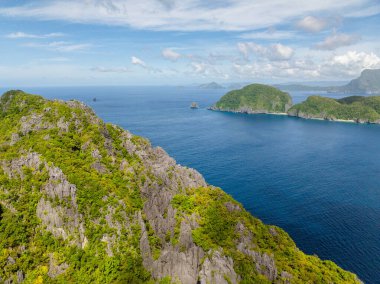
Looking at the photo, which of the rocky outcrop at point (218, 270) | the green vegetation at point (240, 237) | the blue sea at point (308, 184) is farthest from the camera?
the blue sea at point (308, 184)

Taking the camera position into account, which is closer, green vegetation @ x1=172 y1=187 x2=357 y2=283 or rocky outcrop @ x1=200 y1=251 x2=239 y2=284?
rocky outcrop @ x1=200 y1=251 x2=239 y2=284

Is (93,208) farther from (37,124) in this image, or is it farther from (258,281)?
(258,281)

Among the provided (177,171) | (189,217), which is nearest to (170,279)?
(189,217)

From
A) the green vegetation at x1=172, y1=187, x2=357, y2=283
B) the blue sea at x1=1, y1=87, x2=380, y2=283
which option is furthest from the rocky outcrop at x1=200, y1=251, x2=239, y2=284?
the blue sea at x1=1, y1=87, x2=380, y2=283

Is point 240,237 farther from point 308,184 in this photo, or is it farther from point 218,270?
point 308,184

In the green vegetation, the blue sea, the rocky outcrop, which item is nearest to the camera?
the rocky outcrop

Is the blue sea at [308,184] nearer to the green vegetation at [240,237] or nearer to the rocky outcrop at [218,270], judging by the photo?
the green vegetation at [240,237]

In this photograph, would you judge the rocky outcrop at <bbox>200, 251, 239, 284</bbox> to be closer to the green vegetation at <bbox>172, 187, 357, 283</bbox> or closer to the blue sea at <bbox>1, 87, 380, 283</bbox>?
the green vegetation at <bbox>172, 187, 357, 283</bbox>

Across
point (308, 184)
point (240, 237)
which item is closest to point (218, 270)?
point (240, 237)

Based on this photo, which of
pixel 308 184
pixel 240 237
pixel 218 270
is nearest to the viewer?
pixel 218 270

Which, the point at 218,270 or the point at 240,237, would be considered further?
the point at 240,237

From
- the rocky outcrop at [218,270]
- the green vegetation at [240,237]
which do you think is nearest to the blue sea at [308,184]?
the green vegetation at [240,237]
